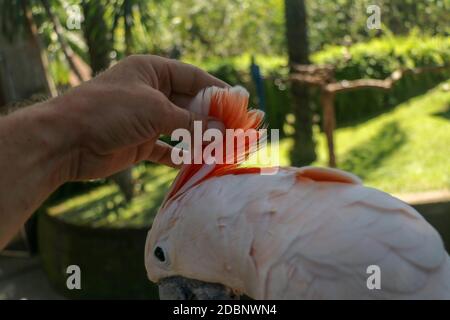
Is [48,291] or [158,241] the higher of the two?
[158,241]

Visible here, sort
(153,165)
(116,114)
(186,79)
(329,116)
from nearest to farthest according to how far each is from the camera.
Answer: (116,114)
(186,79)
(329,116)
(153,165)

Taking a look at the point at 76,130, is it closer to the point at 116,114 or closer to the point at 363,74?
the point at 116,114

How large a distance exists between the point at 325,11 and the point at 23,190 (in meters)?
8.75

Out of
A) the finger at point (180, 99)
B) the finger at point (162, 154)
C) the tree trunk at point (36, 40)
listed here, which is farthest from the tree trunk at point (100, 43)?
the finger at point (180, 99)

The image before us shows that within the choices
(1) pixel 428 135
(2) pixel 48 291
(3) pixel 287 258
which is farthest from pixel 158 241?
(1) pixel 428 135

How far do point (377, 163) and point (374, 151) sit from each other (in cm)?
35

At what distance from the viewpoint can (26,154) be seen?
876 millimetres

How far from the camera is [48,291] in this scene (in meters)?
4.29

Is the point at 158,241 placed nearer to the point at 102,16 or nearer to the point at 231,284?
the point at 231,284

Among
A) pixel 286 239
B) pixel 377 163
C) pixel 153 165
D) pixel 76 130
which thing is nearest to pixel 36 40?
pixel 153 165

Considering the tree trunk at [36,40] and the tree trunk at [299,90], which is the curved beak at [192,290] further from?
the tree trunk at [299,90]

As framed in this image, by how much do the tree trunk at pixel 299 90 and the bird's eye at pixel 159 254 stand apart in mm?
3901

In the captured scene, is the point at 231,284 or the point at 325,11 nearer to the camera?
the point at 231,284

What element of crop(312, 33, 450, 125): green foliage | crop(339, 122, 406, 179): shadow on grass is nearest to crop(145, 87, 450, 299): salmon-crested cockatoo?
crop(339, 122, 406, 179): shadow on grass
